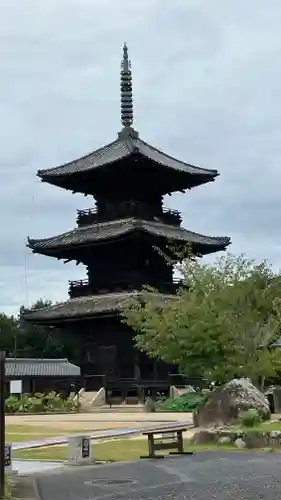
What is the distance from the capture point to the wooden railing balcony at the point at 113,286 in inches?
2093

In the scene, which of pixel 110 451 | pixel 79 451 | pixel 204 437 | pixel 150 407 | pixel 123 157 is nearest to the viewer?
pixel 79 451

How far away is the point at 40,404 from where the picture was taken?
155ft

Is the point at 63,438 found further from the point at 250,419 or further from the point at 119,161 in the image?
the point at 119,161

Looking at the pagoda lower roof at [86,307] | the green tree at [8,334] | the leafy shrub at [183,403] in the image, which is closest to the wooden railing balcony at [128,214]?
the pagoda lower roof at [86,307]

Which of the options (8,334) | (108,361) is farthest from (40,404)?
(8,334)

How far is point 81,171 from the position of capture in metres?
53.3

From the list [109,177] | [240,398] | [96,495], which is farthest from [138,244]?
[96,495]

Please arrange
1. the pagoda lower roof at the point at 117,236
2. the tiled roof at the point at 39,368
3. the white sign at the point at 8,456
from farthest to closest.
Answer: the tiled roof at the point at 39,368 → the pagoda lower roof at the point at 117,236 → the white sign at the point at 8,456

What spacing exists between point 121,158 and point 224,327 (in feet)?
87.1

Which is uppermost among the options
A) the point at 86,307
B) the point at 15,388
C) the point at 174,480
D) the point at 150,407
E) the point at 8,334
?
the point at 8,334

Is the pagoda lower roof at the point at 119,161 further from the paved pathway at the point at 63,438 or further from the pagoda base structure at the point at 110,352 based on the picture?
the paved pathway at the point at 63,438

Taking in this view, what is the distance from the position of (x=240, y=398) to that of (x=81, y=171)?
31351 mm

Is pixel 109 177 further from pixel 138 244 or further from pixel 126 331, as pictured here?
pixel 126 331

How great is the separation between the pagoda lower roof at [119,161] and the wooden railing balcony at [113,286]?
20.6ft
